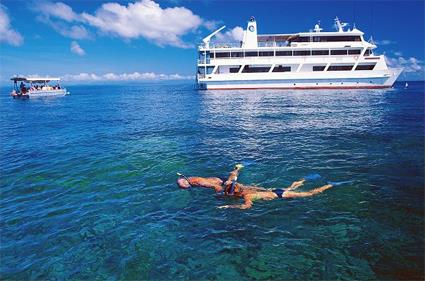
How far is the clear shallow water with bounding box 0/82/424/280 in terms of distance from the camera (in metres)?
7.63

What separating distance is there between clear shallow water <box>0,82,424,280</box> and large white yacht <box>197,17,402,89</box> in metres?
39.0

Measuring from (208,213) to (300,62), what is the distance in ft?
173

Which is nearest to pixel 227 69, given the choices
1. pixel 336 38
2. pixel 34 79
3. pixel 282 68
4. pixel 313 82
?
pixel 282 68

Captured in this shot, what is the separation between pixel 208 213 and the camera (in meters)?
10.2

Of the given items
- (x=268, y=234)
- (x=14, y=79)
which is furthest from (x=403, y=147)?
(x=14, y=79)

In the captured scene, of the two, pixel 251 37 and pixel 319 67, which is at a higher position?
pixel 251 37

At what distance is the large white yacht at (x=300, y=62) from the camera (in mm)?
56531

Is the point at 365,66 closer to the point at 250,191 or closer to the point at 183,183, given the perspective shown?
the point at 250,191

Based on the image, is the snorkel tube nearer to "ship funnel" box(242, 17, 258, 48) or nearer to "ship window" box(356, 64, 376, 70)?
"ship funnel" box(242, 17, 258, 48)

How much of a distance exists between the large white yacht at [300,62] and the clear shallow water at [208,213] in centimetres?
3902

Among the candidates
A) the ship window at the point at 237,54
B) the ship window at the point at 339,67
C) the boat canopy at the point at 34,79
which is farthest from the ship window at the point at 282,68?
the boat canopy at the point at 34,79

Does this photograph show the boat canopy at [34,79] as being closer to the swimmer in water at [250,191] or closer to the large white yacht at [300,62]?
the large white yacht at [300,62]

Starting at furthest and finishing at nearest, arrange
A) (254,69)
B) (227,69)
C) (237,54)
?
(227,69)
(254,69)
(237,54)

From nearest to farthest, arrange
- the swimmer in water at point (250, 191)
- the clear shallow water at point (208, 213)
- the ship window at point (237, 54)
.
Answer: the clear shallow water at point (208, 213) < the swimmer in water at point (250, 191) < the ship window at point (237, 54)
